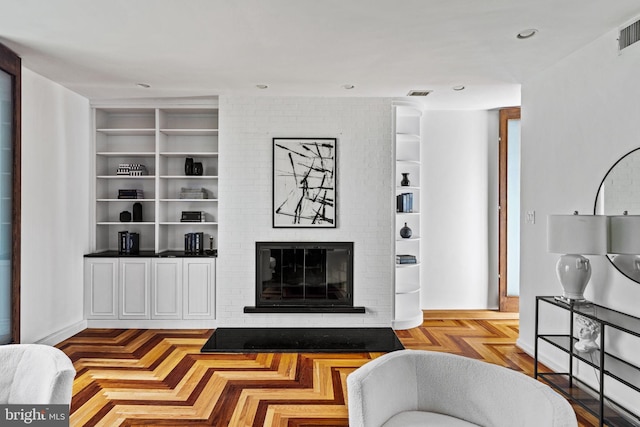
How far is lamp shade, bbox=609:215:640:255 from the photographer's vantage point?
265cm

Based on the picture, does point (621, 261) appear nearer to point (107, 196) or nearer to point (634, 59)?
point (634, 59)

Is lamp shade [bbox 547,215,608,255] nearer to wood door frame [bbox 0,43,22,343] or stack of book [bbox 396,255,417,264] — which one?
stack of book [bbox 396,255,417,264]

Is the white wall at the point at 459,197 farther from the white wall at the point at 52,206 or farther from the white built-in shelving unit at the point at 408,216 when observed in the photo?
the white wall at the point at 52,206

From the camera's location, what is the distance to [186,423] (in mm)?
2676

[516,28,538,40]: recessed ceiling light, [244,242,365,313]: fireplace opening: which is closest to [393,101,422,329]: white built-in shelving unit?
[244,242,365,313]: fireplace opening

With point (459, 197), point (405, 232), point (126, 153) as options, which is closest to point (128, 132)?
point (126, 153)

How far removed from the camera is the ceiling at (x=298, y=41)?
8.51 ft

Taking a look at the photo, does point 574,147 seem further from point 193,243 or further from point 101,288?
point 101,288

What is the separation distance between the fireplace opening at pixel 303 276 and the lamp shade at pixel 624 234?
8.38ft

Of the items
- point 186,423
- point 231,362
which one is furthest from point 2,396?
point 231,362

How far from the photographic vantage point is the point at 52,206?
4168mm

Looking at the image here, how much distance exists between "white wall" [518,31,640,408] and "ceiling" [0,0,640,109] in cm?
22

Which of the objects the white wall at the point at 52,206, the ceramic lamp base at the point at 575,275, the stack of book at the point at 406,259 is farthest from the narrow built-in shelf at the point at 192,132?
the ceramic lamp base at the point at 575,275

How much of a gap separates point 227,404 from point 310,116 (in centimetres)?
310
